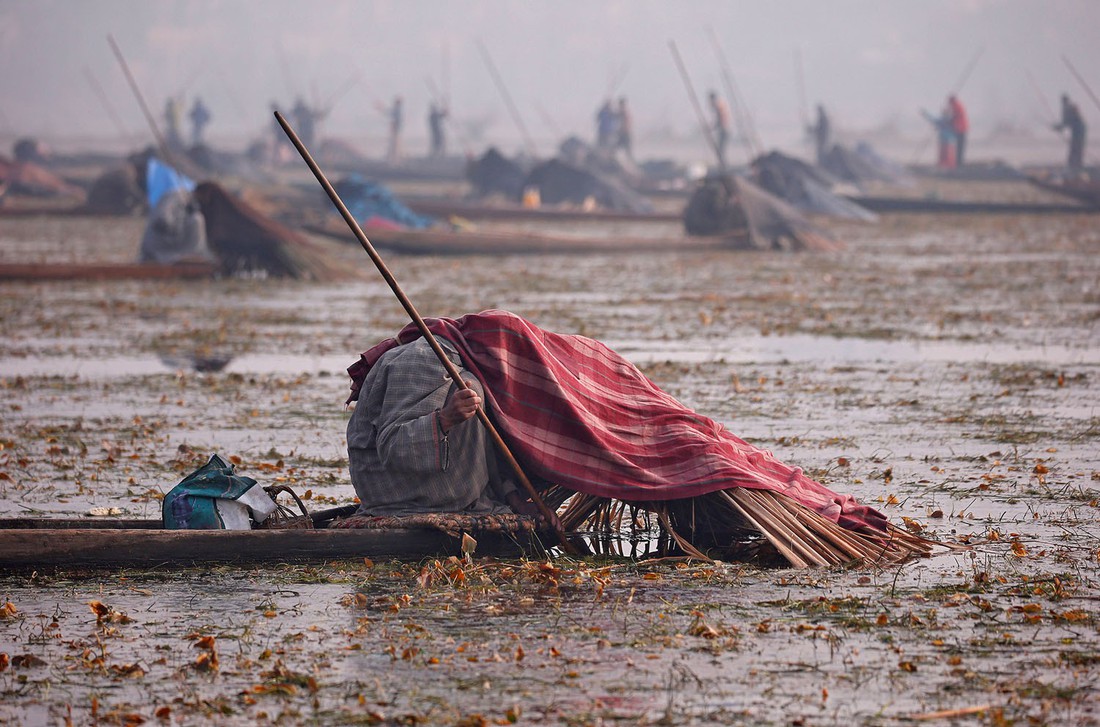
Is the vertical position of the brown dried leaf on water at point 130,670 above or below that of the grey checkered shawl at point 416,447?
below

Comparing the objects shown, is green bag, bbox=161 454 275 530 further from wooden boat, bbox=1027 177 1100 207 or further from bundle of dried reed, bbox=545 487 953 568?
wooden boat, bbox=1027 177 1100 207

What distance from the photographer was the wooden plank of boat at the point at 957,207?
87.4 ft

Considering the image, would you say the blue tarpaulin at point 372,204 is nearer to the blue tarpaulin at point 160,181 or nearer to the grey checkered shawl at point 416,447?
the blue tarpaulin at point 160,181

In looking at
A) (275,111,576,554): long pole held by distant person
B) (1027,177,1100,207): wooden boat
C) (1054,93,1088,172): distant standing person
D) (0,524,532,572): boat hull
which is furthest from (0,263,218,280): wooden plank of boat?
(1054,93,1088,172): distant standing person

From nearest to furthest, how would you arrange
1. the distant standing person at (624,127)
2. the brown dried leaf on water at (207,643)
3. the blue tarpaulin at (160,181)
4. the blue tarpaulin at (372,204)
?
the brown dried leaf on water at (207,643), the blue tarpaulin at (160,181), the blue tarpaulin at (372,204), the distant standing person at (624,127)

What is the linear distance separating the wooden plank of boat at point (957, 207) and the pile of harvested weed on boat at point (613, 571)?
13.0m

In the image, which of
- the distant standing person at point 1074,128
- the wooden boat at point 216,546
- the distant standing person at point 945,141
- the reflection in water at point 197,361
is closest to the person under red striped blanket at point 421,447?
the wooden boat at point 216,546

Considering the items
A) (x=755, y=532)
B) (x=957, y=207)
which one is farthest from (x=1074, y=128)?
(x=755, y=532)

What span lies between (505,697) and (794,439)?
397cm

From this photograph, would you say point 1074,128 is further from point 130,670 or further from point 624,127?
point 130,670

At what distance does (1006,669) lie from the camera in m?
4.25

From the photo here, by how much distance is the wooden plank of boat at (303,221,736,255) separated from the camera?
66.1 feet

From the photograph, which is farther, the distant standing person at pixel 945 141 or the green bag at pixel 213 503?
the distant standing person at pixel 945 141

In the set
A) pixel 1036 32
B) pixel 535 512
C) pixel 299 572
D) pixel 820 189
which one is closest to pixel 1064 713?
pixel 535 512
